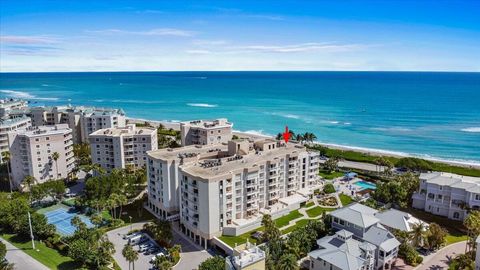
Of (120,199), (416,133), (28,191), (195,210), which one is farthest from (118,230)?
(416,133)

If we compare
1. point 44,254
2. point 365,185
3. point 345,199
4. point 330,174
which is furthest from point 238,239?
point 330,174

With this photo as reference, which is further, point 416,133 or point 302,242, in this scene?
point 416,133

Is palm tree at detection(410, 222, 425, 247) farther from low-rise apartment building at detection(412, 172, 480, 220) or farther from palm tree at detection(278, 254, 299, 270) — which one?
palm tree at detection(278, 254, 299, 270)

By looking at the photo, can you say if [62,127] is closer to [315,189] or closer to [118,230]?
[118,230]

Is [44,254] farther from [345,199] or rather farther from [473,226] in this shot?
[473,226]

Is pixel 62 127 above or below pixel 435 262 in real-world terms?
above

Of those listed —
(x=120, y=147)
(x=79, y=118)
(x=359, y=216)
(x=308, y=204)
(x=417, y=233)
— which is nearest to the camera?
(x=417, y=233)
